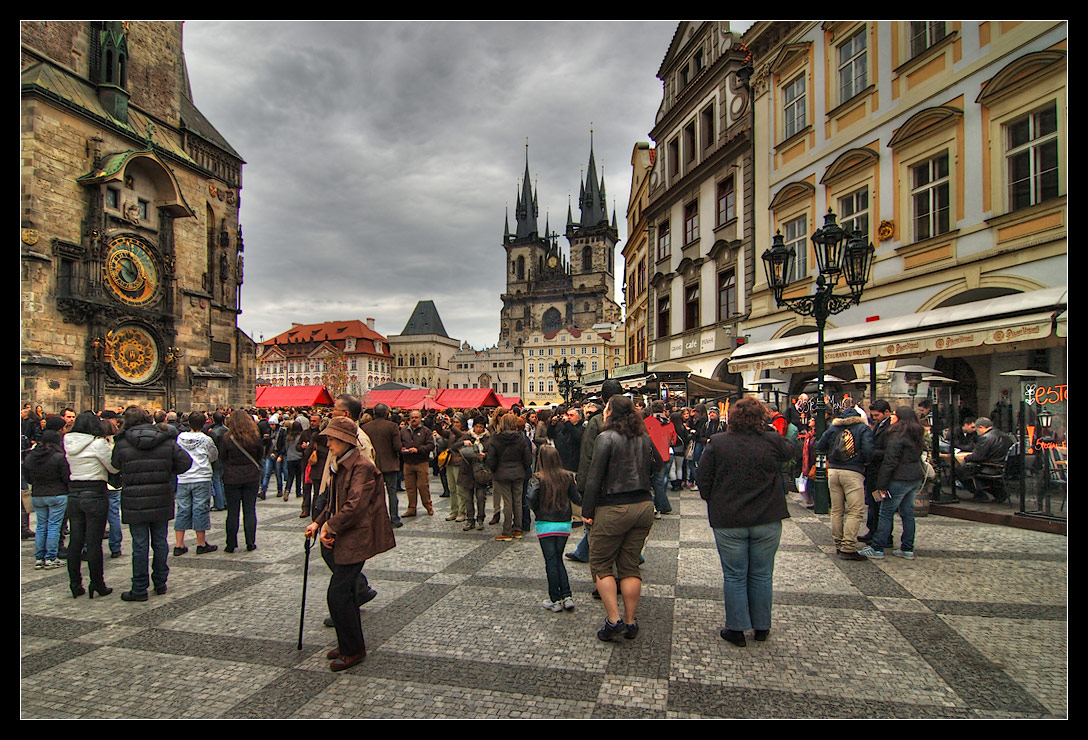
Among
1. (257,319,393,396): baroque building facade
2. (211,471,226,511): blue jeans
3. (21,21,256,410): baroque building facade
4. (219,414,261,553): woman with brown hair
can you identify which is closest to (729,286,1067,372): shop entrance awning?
(219,414,261,553): woman with brown hair

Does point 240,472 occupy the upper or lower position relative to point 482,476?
upper

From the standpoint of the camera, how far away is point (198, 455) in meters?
7.64

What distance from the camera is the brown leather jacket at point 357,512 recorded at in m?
4.18

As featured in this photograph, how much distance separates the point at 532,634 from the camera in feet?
15.3

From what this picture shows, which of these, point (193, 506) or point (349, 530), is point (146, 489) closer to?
point (193, 506)

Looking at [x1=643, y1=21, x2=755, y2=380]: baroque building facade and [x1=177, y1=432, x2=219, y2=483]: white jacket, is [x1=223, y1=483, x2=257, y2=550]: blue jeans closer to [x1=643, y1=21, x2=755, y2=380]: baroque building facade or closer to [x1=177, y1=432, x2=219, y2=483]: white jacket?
[x1=177, y1=432, x2=219, y2=483]: white jacket

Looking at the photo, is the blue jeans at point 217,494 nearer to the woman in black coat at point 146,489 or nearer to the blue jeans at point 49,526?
the blue jeans at point 49,526

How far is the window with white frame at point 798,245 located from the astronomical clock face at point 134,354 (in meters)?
24.9

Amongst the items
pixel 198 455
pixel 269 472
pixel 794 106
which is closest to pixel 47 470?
pixel 198 455

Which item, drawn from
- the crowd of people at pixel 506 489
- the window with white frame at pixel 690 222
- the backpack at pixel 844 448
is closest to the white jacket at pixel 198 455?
the crowd of people at pixel 506 489

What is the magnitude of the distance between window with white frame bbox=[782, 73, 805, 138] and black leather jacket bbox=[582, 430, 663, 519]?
16551 mm

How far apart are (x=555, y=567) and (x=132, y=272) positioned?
26492 millimetres

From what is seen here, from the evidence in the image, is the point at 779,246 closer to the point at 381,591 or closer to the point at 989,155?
the point at 989,155

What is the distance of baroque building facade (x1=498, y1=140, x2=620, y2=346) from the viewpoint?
123m
